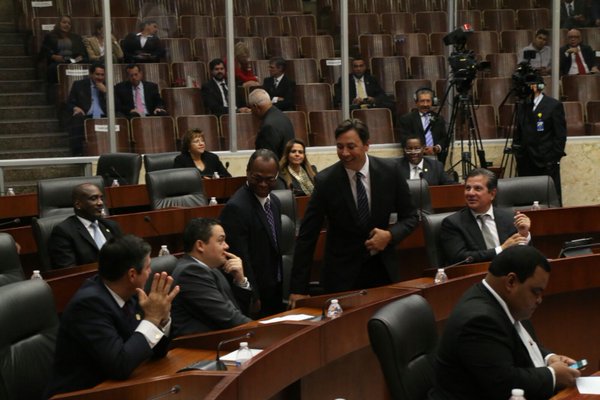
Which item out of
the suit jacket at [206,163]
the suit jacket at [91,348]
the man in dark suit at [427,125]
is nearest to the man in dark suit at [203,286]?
the suit jacket at [91,348]

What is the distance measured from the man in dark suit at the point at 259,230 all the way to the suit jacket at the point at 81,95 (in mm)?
→ 4312

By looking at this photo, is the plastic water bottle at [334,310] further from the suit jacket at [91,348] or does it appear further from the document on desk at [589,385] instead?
the document on desk at [589,385]

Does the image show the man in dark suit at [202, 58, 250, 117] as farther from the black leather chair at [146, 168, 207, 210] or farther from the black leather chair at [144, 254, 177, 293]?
the black leather chair at [144, 254, 177, 293]

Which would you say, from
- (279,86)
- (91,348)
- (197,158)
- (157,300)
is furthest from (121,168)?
(91,348)

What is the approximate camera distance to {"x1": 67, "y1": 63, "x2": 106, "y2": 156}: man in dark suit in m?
8.61

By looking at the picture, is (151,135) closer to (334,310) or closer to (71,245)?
(71,245)

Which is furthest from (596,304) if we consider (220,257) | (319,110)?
(319,110)

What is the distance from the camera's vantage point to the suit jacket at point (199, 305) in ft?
12.8

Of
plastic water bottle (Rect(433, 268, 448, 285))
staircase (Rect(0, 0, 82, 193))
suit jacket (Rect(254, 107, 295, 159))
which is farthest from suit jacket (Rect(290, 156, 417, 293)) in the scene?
staircase (Rect(0, 0, 82, 193))

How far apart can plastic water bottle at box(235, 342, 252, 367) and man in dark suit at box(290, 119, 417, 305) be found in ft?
3.50

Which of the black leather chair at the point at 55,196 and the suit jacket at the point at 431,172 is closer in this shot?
the black leather chair at the point at 55,196

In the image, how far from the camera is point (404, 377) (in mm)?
3123

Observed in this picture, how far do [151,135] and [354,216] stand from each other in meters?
4.66

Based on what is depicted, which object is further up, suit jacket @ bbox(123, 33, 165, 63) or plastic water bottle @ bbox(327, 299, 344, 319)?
suit jacket @ bbox(123, 33, 165, 63)
